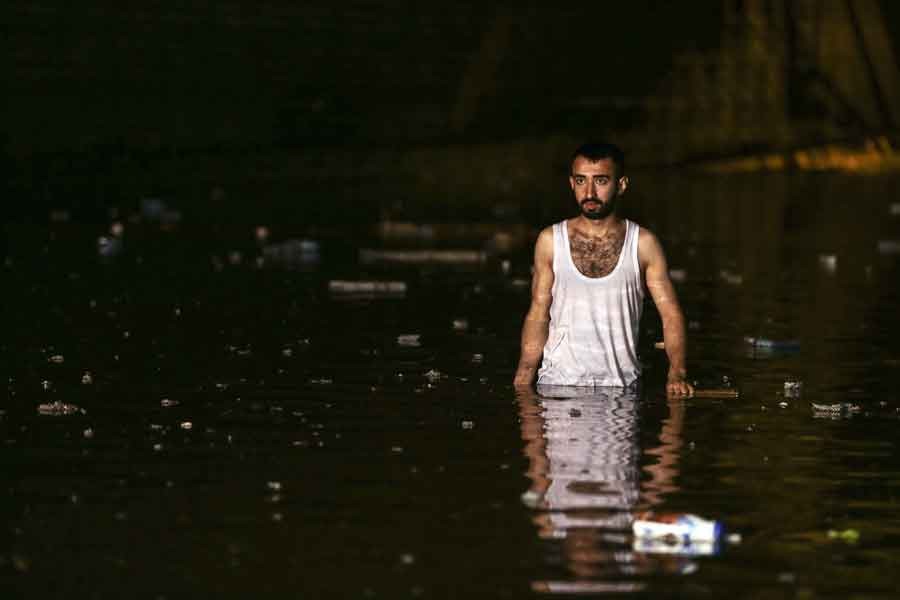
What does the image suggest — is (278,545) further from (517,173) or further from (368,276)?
(517,173)

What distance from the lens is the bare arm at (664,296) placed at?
36.2ft

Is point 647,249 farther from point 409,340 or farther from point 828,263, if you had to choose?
point 828,263

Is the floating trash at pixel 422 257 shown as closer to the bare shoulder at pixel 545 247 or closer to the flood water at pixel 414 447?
the flood water at pixel 414 447

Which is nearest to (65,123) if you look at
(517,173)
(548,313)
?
(517,173)

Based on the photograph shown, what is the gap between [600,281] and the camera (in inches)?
435

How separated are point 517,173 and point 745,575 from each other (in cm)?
3555

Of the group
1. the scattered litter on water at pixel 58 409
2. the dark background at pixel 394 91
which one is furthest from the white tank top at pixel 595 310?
the dark background at pixel 394 91

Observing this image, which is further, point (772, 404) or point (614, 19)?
point (614, 19)

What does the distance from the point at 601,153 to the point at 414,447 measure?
1613mm

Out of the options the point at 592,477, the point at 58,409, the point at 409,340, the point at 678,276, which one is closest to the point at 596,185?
the point at 592,477

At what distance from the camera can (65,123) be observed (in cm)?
4306

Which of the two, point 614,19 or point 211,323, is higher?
point 614,19

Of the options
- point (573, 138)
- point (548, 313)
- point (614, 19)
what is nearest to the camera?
point (548, 313)

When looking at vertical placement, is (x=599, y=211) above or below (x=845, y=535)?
above
